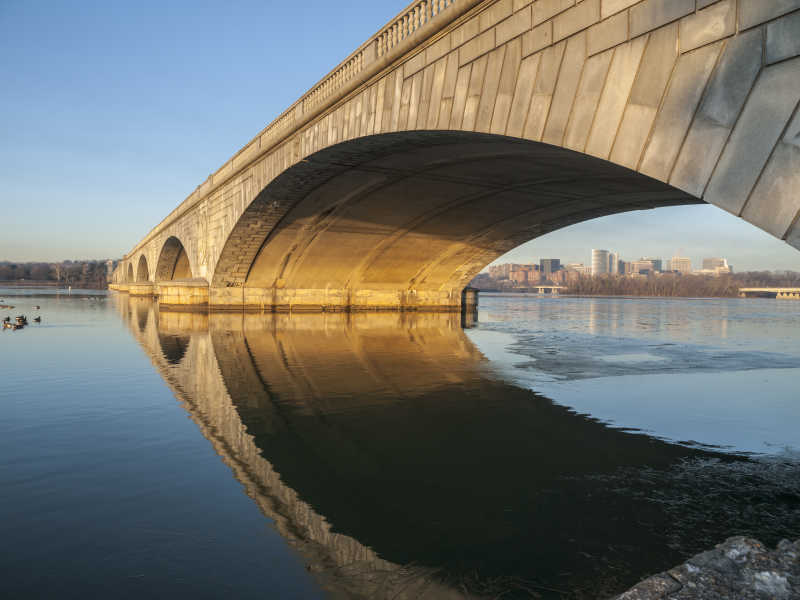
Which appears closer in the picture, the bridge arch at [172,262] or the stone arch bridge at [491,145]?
the stone arch bridge at [491,145]

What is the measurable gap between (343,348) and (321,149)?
5526 millimetres

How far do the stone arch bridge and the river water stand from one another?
2.57 m

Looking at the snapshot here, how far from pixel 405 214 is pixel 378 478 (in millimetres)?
18633

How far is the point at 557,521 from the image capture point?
3.67m

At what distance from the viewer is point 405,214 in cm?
2241

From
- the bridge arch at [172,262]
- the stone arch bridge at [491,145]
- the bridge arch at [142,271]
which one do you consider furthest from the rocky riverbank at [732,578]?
the bridge arch at [142,271]

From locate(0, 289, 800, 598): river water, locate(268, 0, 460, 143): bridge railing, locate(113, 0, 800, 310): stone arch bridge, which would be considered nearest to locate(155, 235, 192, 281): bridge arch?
locate(113, 0, 800, 310): stone arch bridge

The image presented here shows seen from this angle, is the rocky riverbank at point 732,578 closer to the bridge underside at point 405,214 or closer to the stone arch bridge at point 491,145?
the stone arch bridge at point 491,145

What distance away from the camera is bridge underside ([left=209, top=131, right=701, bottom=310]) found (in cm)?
1444

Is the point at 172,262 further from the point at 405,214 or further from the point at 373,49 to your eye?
the point at 373,49

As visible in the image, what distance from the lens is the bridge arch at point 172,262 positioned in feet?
153

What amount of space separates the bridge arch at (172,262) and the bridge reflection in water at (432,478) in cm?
4066

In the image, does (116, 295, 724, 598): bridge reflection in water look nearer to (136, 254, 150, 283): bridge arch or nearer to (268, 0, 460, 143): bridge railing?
(268, 0, 460, 143): bridge railing

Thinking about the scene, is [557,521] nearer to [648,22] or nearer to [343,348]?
[648,22]
